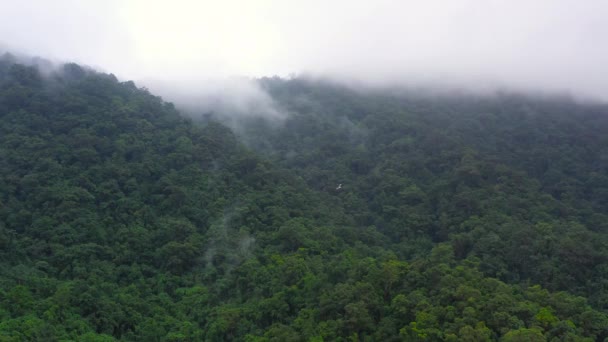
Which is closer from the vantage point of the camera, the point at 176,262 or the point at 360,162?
the point at 176,262

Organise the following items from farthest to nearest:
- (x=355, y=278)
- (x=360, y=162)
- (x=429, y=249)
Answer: (x=360, y=162), (x=429, y=249), (x=355, y=278)

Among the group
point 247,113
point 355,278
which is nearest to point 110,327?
point 355,278

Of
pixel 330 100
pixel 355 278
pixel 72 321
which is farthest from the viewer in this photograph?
pixel 330 100

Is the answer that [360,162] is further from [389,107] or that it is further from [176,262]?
[176,262]

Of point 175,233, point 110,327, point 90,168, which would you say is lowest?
point 110,327

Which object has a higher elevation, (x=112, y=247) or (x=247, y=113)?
(x=247, y=113)

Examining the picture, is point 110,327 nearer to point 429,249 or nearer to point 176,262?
point 176,262
